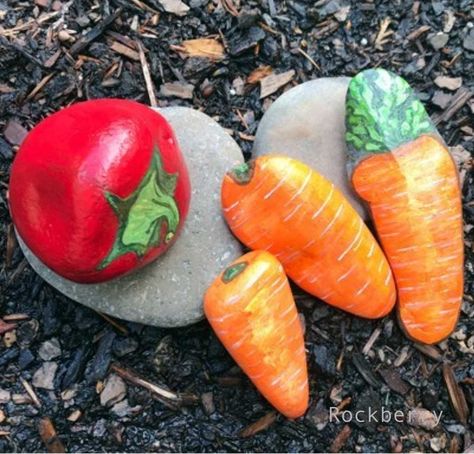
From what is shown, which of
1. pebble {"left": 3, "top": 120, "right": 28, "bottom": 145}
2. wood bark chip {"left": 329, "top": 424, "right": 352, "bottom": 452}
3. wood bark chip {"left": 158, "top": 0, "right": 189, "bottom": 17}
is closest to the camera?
wood bark chip {"left": 329, "top": 424, "right": 352, "bottom": 452}

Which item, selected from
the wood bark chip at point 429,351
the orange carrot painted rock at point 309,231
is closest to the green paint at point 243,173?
the orange carrot painted rock at point 309,231

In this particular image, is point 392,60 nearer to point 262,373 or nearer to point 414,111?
point 414,111

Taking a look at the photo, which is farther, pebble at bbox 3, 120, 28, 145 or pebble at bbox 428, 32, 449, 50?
pebble at bbox 428, 32, 449, 50

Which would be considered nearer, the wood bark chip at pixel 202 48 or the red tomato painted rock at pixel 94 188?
the red tomato painted rock at pixel 94 188

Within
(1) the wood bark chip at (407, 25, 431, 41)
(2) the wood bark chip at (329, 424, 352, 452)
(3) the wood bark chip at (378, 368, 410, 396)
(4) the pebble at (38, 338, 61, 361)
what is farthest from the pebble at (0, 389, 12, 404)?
(1) the wood bark chip at (407, 25, 431, 41)

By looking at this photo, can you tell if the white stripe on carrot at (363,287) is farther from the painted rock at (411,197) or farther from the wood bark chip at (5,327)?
the wood bark chip at (5,327)

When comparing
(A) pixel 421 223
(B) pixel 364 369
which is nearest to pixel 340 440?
(B) pixel 364 369

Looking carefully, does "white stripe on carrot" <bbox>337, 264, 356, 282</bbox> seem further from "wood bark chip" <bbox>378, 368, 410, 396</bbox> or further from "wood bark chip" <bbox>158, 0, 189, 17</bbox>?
"wood bark chip" <bbox>158, 0, 189, 17</bbox>

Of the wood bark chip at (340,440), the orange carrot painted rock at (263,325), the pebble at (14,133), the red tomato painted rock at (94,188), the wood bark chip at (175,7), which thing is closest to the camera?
the red tomato painted rock at (94,188)
